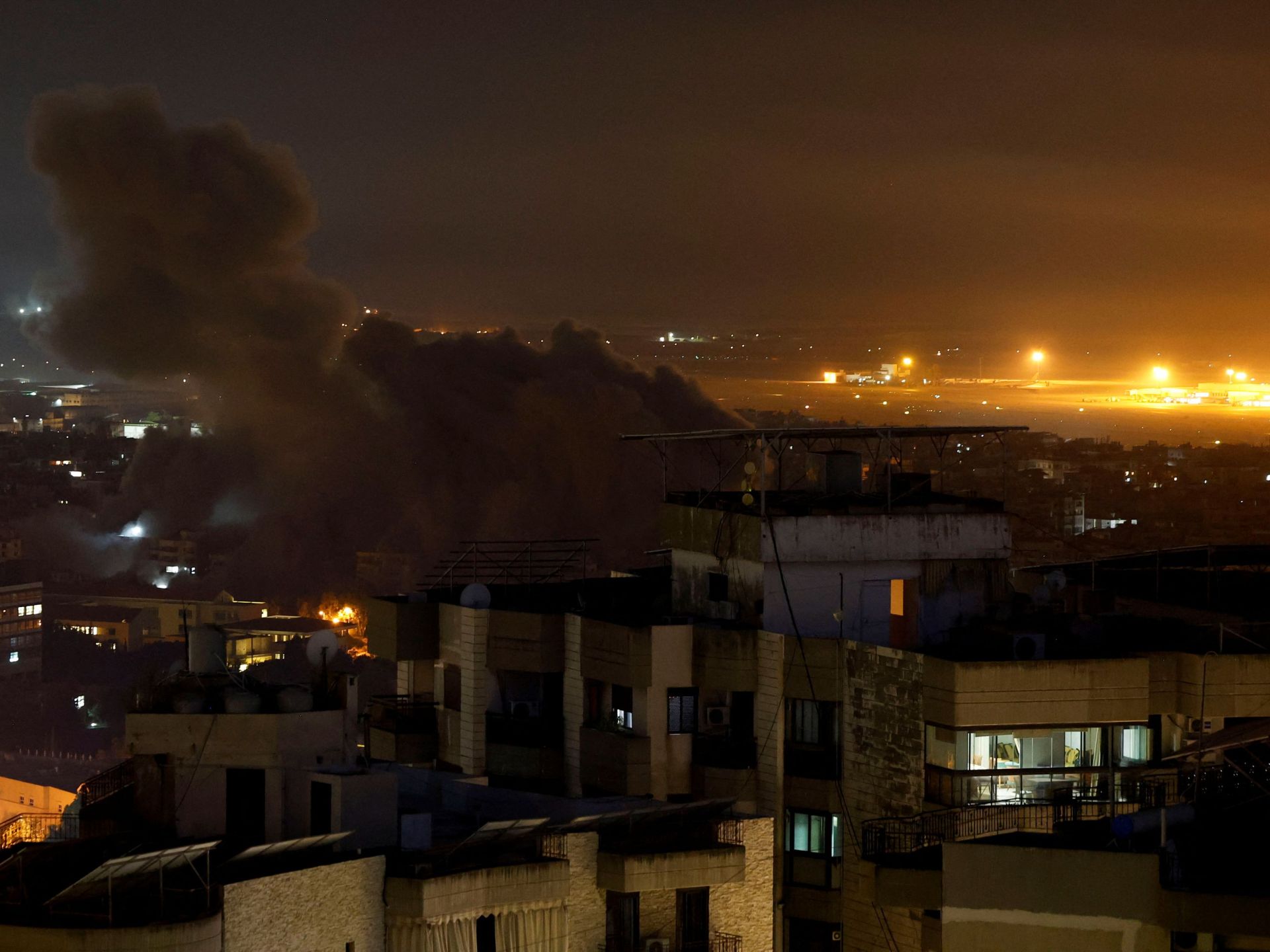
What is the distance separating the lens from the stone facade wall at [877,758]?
72.4 ft

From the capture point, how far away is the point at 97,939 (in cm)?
1541

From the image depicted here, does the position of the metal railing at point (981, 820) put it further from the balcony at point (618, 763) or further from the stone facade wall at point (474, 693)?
the stone facade wall at point (474, 693)

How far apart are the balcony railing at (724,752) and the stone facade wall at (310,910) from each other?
7.50 meters

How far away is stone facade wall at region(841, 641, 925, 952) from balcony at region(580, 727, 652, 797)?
103 inches

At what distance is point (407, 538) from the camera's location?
10406cm

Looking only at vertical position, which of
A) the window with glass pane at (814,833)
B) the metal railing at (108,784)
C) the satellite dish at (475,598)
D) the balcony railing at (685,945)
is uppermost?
the satellite dish at (475,598)

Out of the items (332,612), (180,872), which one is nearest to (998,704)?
(180,872)

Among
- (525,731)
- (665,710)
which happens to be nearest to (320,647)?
(665,710)

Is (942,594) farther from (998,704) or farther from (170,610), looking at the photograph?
(170,610)

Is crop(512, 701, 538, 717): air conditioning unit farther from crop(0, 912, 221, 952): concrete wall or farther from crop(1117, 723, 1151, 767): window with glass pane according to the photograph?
A: crop(0, 912, 221, 952): concrete wall

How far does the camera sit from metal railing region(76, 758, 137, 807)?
68.0 feet

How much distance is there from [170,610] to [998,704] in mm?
82967

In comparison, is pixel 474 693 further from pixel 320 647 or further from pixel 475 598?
pixel 320 647

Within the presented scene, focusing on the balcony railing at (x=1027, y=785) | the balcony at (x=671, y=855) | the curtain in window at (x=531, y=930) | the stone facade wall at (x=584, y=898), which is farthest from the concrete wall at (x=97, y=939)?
the balcony railing at (x=1027, y=785)
